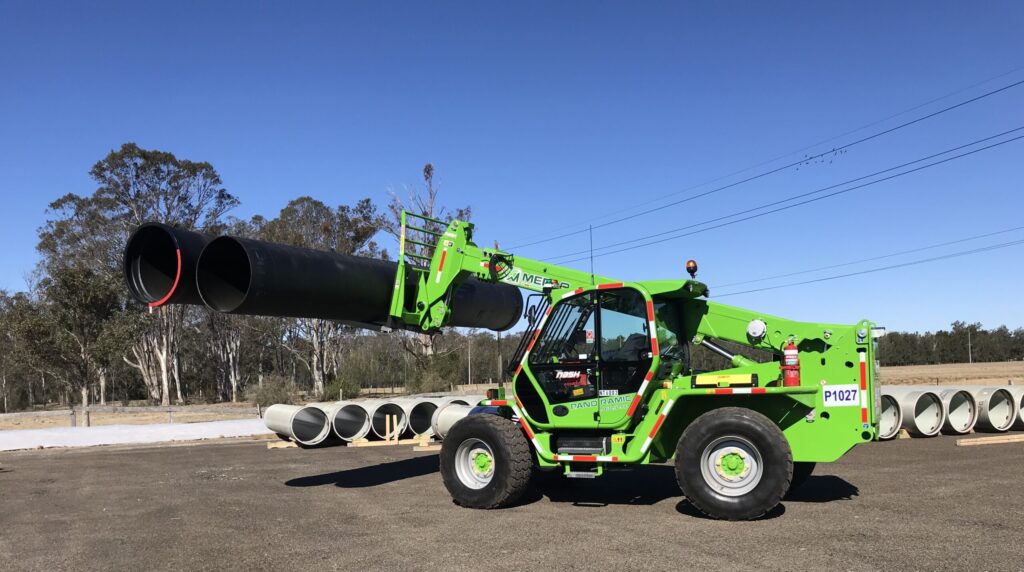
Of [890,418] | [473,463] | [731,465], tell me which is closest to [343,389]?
[890,418]

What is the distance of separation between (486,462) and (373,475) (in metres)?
3.75

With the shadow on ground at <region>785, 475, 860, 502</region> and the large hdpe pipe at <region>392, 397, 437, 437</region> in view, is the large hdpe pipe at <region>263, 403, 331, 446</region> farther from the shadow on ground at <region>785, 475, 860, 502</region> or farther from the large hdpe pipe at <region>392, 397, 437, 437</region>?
the shadow on ground at <region>785, 475, 860, 502</region>

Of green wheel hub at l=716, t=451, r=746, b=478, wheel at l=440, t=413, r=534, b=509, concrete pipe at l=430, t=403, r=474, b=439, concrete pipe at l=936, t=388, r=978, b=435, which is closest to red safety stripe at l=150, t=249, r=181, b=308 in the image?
wheel at l=440, t=413, r=534, b=509

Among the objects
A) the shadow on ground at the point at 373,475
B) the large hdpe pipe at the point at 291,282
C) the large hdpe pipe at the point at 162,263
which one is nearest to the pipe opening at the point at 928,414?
the shadow on ground at the point at 373,475

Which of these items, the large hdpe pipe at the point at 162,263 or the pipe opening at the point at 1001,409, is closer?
the large hdpe pipe at the point at 162,263

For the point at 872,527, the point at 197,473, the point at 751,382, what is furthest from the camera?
the point at 197,473

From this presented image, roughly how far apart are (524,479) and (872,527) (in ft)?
11.7

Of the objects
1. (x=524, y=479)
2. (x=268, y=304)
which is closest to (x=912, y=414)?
(x=524, y=479)

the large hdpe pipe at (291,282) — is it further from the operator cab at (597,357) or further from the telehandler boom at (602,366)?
the operator cab at (597,357)

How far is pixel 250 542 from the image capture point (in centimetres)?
756

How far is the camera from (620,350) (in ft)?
28.7

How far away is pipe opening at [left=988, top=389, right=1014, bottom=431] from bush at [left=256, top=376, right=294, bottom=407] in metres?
32.1

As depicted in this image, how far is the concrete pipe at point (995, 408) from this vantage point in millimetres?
16625

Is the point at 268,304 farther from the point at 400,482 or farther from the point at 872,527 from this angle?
the point at 872,527
